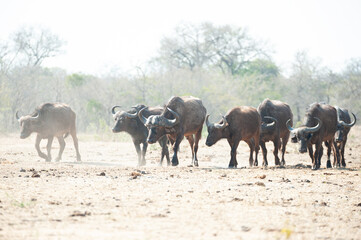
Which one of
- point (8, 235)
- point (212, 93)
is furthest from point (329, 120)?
point (212, 93)

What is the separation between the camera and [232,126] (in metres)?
13.8

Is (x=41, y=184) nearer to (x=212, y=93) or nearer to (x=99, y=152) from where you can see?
(x=99, y=152)

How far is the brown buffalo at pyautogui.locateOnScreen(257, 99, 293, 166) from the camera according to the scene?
48.8ft

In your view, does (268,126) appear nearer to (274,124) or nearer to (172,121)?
(274,124)

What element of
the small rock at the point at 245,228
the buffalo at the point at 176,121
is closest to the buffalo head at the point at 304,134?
the buffalo at the point at 176,121

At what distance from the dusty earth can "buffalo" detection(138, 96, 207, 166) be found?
70.4 inches

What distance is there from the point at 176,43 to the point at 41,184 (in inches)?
1959

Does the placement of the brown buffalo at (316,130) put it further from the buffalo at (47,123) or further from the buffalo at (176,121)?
the buffalo at (47,123)

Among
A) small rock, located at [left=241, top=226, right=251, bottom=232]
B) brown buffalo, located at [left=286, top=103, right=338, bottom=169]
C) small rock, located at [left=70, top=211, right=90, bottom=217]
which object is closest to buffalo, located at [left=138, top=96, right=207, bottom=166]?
brown buffalo, located at [left=286, top=103, right=338, bottom=169]

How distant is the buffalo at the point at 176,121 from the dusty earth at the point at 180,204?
1789 millimetres

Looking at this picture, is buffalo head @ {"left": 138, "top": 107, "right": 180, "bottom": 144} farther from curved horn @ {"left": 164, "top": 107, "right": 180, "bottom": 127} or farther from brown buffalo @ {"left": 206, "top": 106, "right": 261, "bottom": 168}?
brown buffalo @ {"left": 206, "top": 106, "right": 261, "bottom": 168}

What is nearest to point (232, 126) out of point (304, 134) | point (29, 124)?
point (304, 134)

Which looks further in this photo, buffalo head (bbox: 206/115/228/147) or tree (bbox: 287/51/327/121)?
tree (bbox: 287/51/327/121)

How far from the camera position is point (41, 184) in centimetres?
923
